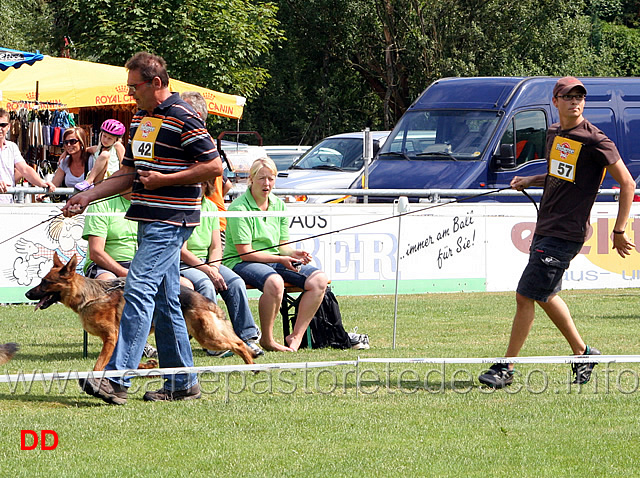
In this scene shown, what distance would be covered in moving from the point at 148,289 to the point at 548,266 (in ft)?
7.93

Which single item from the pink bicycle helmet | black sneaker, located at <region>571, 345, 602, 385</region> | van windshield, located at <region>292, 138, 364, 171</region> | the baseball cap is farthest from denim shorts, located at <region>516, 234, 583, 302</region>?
van windshield, located at <region>292, 138, 364, 171</region>

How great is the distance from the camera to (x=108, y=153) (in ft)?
35.5

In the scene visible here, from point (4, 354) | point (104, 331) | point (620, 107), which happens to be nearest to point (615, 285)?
point (620, 107)

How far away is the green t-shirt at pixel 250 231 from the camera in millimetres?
8312

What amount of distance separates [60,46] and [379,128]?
40.8 feet

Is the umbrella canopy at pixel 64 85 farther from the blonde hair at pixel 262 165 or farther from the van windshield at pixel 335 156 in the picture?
the blonde hair at pixel 262 165

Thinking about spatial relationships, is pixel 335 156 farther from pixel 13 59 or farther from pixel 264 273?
pixel 264 273

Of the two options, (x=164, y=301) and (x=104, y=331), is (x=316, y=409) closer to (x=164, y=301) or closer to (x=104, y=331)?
(x=164, y=301)

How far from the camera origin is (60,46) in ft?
101

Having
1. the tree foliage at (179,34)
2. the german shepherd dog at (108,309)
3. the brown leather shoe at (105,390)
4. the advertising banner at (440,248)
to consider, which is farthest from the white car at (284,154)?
the brown leather shoe at (105,390)

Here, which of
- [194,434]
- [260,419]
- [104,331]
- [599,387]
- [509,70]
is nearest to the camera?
[194,434]

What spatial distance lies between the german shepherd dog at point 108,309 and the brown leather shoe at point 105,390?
44.0 inches

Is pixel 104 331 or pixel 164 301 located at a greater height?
pixel 164 301

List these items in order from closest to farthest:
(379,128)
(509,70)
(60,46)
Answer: (60,46), (509,70), (379,128)
